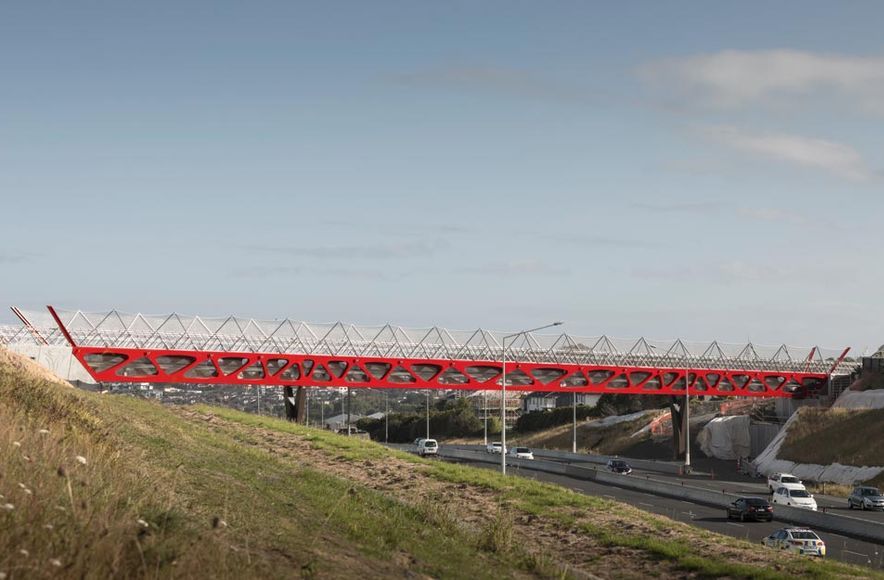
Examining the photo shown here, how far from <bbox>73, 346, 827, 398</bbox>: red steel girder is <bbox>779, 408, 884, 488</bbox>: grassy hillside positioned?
1354cm

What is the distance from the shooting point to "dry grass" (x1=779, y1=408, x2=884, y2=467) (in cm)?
8750

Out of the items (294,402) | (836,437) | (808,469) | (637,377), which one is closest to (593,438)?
(637,377)

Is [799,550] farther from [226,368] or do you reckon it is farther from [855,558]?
[226,368]

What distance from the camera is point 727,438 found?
119 m

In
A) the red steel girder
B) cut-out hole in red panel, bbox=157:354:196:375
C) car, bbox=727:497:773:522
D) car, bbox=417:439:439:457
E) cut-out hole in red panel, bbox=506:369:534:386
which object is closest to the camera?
car, bbox=727:497:773:522

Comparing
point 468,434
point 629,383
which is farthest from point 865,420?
point 468,434

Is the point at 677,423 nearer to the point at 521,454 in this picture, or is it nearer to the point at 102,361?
the point at 521,454

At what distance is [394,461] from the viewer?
194ft

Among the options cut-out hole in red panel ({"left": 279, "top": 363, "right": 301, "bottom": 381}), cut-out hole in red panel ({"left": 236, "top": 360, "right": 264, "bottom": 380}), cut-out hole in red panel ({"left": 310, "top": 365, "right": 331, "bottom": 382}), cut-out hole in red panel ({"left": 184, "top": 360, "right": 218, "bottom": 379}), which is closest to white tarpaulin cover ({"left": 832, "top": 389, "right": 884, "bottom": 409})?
cut-out hole in red panel ({"left": 310, "top": 365, "right": 331, "bottom": 382})

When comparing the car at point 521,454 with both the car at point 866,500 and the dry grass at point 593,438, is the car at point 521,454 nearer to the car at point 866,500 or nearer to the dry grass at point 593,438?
the dry grass at point 593,438

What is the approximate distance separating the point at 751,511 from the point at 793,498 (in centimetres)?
937

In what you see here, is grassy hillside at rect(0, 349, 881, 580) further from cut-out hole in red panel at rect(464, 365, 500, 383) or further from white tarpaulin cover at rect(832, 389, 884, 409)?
white tarpaulin cover at rect(832, 389, 884, 409)

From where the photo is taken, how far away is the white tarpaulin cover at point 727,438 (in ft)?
385

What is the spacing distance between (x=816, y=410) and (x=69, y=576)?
10473 centimetres
